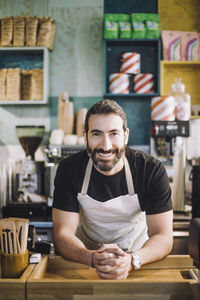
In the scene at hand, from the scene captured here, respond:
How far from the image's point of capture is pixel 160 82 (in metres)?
3.15

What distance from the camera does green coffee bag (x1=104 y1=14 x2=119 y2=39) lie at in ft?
10.1

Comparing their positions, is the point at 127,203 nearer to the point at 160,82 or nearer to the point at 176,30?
the point at 160,82

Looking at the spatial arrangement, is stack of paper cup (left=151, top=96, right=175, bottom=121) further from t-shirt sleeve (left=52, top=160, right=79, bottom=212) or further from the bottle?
t-shirt sleeve (left=52, top=160, right=79, bottom=212)

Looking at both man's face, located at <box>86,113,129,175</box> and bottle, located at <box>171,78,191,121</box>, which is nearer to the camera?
man's face, located at <box>86,113,129,175</box>

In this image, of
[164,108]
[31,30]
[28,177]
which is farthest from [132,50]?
[28,177]

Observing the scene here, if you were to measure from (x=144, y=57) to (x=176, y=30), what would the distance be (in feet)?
1.43

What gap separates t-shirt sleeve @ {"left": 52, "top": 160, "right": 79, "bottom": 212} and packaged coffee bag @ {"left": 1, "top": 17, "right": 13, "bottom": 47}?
187 cm

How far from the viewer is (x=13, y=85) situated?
317 cm

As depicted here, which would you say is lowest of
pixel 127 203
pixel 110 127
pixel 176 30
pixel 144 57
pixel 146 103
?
pixel 127 203

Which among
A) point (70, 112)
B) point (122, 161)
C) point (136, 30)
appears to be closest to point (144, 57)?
point (136, 30)

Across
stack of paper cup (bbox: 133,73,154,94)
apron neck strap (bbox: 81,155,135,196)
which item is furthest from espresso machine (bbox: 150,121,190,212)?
apron neck strap (bbox: 81,155,135,196)

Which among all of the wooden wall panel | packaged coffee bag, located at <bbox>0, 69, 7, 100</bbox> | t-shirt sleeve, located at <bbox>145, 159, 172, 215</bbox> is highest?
the wooden wall panel

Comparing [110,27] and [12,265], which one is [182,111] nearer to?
[110,27]

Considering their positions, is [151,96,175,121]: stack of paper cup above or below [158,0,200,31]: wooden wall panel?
below
